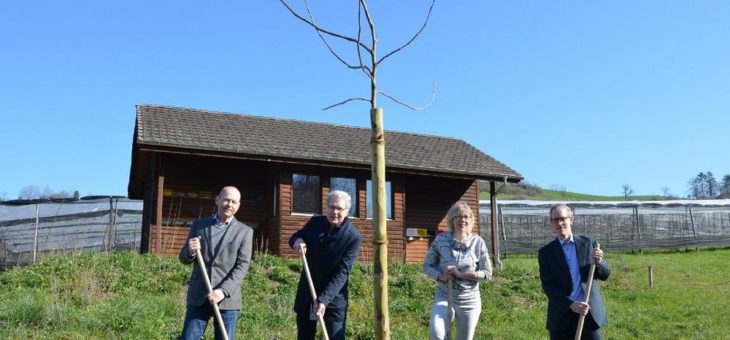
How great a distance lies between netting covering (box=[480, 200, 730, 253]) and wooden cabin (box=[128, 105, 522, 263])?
684cm

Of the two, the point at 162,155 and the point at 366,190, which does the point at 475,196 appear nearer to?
the point at 366,190

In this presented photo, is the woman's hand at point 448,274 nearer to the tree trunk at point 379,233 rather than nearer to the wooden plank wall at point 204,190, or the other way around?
the tree trunk at point 379,233

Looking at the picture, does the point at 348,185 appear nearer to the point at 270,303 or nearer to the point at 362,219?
the point at 362,219

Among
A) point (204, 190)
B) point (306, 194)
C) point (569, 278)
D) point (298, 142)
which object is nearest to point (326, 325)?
point (569, 278)

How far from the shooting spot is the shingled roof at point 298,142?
15688 millimetres

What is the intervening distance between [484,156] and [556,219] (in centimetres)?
1508

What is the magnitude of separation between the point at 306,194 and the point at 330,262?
11.6 metres

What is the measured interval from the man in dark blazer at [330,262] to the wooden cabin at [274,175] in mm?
9868

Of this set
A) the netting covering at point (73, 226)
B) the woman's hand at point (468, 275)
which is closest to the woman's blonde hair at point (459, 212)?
the woman's hand at point (468, 275)

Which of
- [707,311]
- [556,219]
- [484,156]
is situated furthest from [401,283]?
[484,156]

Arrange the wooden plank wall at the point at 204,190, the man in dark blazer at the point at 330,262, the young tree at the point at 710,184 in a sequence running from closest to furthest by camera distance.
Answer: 1. the man in dark blazer at the point at 330,262
2. the wooden plank wall at the point at 204,190
3. the young tree at the point at 710,184

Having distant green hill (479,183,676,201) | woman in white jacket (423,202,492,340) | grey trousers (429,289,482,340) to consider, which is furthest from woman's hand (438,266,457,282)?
distant green hill (479,183,676,201)

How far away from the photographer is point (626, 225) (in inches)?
1081

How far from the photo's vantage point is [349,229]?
210 inches
